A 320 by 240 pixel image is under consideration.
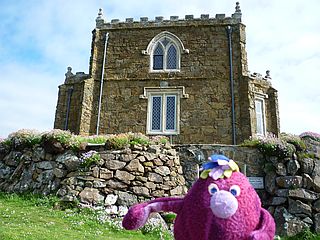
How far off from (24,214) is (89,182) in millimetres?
2170

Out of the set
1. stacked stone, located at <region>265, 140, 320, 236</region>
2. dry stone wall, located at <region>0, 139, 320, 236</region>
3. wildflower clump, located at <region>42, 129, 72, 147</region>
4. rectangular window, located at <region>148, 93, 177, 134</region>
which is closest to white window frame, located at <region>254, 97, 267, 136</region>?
rectangular window, located at <region>148, 93, 177, 134</region>

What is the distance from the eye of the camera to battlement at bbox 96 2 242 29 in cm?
1856

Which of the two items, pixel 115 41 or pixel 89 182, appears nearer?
pixel 89 182

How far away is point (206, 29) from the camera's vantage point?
1853 cm

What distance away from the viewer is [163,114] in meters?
17.2

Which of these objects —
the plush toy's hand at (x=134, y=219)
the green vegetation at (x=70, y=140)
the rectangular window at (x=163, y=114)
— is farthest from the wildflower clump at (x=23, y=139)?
→ the plush toy's hand at (x=134, y=219)

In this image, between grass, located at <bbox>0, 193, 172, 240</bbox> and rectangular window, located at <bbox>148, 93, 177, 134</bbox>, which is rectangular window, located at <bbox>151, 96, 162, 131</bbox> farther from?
grass, located at <bbox>0, 193, 172, 240</bbox>

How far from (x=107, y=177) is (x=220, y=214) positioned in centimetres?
789

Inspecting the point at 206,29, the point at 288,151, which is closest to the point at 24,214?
the point at 288,151

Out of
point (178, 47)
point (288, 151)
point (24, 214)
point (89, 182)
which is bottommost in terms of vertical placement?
point (24, 214)

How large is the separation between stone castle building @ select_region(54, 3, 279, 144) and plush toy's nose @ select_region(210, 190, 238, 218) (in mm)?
12942

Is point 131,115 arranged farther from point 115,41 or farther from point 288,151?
point 288,151

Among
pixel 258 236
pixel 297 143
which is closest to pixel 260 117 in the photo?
pixel 297 143

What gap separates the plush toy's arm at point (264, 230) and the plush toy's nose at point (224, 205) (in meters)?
0.28
